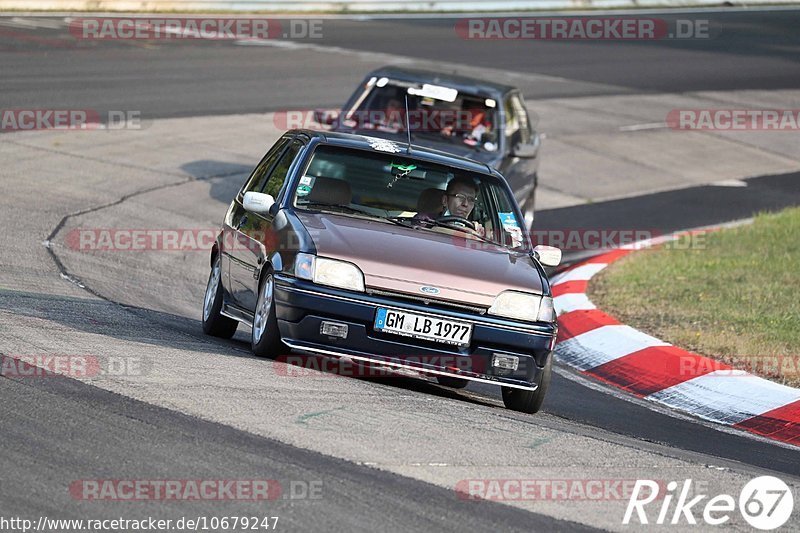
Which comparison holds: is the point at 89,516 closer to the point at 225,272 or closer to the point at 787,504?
the point at 787,504

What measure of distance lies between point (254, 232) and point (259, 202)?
0.28 meters

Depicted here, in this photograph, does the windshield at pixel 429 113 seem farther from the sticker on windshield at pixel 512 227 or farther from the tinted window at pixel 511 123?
the sticker on windshield at pixel 512 227

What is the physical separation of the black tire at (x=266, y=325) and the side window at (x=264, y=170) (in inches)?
58.6

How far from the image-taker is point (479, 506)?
18.2ft

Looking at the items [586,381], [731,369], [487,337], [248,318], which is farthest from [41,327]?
[731,369]

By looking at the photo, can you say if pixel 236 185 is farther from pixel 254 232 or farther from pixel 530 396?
pixel 530 396

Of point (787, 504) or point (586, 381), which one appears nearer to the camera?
point (787, 504)

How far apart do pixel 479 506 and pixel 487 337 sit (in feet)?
7.30

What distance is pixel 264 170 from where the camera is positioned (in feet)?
31.9

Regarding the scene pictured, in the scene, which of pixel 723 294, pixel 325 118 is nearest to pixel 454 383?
pixel 723 294

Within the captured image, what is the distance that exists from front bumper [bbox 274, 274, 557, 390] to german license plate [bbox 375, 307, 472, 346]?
0.03 m

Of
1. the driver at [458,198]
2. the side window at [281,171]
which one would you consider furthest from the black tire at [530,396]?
the side window at [281,171]

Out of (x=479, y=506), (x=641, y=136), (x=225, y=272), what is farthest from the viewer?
(x=641, y=136)

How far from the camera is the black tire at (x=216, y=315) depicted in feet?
30.8
